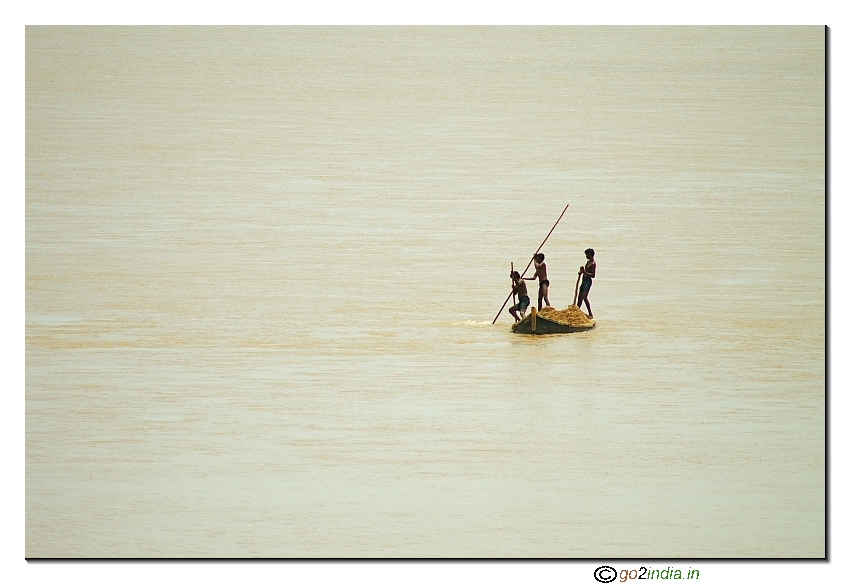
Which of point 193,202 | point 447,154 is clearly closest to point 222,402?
point 193,202

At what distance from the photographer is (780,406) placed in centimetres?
800

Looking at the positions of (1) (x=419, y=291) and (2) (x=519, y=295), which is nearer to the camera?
(2) (x=519, y=295)

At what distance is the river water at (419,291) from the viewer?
7176 mm

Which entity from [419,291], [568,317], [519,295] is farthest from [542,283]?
[419,291]

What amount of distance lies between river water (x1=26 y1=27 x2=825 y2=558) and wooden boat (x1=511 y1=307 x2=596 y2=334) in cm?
8

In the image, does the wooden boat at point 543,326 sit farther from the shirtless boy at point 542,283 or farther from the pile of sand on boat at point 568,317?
the shirtless boy at point 542,283

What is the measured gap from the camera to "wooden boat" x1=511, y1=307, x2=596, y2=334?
9.03 meters

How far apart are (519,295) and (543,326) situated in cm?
28

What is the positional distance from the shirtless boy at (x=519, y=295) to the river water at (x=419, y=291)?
0.41ft

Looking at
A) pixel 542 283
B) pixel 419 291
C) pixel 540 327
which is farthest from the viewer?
pixel 419 291

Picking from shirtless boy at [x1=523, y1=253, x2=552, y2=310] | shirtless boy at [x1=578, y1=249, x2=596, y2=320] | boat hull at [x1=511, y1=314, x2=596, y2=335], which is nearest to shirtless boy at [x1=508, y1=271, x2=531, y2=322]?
shirtless boy at [x1=523, y1=253, x2=552, y2=310]

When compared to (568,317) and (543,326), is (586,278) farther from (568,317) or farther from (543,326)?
(543,326)

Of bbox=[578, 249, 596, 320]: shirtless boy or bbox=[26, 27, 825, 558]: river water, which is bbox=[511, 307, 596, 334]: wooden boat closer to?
bbox=[26, 27, 825, 558]: river water

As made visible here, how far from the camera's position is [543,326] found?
29.8 ft
